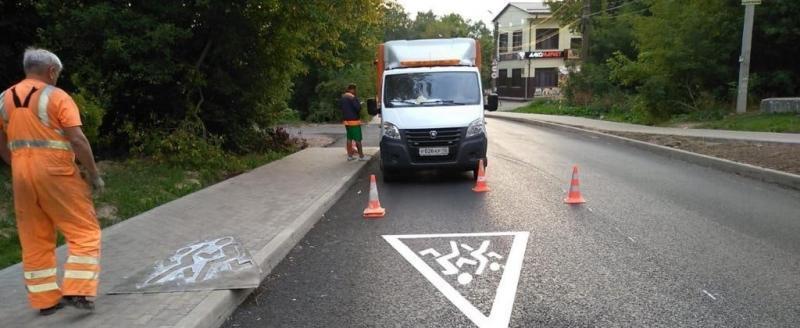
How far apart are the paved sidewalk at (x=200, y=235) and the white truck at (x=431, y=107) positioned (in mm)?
1295

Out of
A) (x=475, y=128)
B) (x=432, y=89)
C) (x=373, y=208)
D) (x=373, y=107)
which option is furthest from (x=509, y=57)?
(x=373, y=208)

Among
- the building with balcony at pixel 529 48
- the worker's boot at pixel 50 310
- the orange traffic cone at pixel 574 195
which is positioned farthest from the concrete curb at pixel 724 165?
the building with balcony at pixel 529 48

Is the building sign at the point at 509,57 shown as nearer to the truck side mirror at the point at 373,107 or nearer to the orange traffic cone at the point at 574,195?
the truck side mirror at the point at 373,107

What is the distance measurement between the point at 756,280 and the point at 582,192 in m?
4.61

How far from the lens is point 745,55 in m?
19.0

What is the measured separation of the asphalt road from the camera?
4.68m

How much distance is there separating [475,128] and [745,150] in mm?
7232

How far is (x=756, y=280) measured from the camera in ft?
17.5

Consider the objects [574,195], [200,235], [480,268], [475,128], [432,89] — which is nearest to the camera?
[480,268]

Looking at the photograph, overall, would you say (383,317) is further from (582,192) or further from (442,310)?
(582,192)

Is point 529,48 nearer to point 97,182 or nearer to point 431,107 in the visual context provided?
point 431,107

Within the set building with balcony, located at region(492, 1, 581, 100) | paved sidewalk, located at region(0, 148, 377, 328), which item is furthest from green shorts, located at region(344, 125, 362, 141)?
building with balcony, located at region(492, 1, 581, 100)

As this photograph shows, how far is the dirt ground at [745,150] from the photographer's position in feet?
39.2

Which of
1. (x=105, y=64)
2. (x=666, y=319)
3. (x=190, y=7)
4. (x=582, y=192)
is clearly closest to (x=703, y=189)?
(x=582, y=192)
